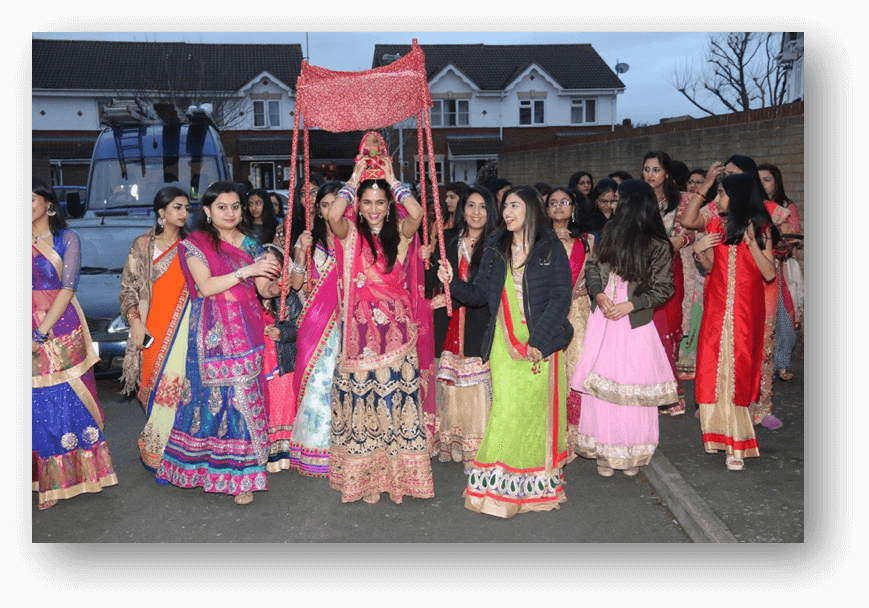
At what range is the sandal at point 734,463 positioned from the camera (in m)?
5.31

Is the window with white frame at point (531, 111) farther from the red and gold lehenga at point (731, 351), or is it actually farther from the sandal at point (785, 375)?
the red and gold lehenga at point (731, 351)

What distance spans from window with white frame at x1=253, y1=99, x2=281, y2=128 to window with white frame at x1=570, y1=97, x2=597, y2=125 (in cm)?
1468

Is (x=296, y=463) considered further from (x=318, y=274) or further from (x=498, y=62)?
(x=498, y=62)

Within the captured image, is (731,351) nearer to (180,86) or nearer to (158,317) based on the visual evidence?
(158,317)

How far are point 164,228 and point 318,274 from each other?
1.32 meters

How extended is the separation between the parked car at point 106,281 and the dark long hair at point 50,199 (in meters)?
2.56

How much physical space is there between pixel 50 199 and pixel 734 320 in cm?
446

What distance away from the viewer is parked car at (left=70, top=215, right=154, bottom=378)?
7.39 metres

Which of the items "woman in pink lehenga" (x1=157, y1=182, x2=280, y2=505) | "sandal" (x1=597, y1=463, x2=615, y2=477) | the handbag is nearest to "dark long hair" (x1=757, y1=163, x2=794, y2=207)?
"sandal" (x1=597, y1=463, x2=615, y2=477)

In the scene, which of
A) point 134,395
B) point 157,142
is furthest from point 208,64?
point 134,395

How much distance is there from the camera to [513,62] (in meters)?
40.9

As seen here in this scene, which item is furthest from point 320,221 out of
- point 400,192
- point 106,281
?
point 106,281

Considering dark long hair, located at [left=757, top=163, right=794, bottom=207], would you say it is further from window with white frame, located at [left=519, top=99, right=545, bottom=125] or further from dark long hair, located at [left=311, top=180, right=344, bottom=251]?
window with white frame, located at [left=519, top=99, right=545, bottom=125]

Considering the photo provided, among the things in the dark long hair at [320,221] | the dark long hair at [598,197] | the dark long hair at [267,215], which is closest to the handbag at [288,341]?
the dark long hair at [320,221]
